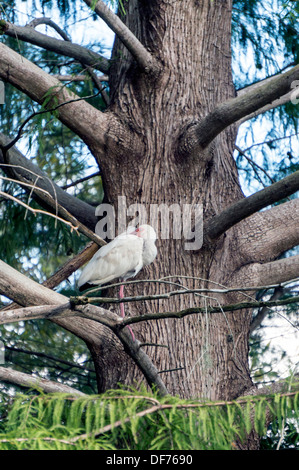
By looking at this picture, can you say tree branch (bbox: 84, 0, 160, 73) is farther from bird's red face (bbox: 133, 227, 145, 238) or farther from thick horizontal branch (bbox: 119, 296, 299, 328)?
thick horizontal branch (bbox: 119, 296, 299, 328)

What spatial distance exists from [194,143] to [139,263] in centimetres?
61

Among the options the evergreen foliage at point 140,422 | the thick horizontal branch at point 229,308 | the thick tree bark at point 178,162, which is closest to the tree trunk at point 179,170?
the thick tree bark at point 178,162

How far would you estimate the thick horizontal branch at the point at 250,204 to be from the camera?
2.04 meters

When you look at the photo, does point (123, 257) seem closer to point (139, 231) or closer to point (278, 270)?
point (139, 231)

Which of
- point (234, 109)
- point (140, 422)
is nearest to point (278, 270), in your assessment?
point (234, 109)

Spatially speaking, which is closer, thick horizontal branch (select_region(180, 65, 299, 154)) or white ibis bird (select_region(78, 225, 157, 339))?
thick horizontal branch (select_region(180, 65, 299, 154))

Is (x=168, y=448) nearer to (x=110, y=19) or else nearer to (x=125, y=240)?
(x=125, y=240)

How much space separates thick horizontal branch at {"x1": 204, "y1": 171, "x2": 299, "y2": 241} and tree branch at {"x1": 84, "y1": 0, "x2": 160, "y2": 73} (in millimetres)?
799

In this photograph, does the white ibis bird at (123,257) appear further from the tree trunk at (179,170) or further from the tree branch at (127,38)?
the tree branch at (127,38)

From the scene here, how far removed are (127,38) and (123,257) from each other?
38.9 inches

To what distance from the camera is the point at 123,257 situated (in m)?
2.67

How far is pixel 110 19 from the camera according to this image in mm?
2277

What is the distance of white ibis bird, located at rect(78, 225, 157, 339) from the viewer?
2465 millimetres

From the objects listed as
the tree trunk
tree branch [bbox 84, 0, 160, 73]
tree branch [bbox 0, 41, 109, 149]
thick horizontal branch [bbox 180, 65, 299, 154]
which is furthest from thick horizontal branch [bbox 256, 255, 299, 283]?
tree branch [bbox 84, 0, 160, 73]
